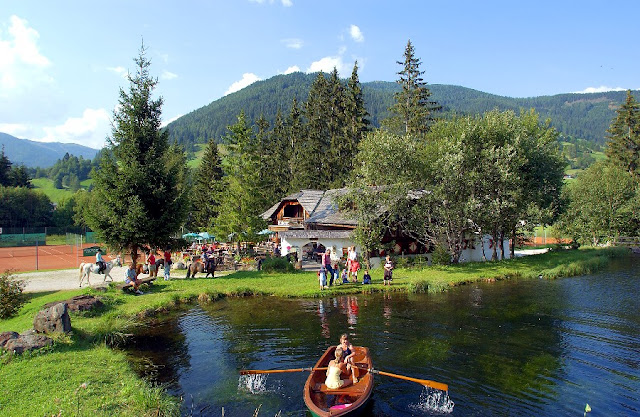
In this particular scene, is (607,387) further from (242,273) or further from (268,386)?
(242,273)

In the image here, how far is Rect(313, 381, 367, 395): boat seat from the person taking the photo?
11.5m

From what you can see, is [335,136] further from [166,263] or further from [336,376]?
[336,376]

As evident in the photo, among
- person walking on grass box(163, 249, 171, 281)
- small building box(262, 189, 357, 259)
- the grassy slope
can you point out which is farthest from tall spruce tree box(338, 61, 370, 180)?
the grassy slope

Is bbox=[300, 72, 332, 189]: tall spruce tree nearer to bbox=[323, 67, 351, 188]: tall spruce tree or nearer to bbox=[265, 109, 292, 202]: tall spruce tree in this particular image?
bbox=[323, 67, 351, 188]: tall spruce tree

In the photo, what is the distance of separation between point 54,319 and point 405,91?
49311mm

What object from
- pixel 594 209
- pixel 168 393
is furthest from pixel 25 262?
pixel 594 209

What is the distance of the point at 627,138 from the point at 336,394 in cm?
6506

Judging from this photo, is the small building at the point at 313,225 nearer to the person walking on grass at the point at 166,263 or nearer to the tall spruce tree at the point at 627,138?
the person walking on grass at the point at 166,263

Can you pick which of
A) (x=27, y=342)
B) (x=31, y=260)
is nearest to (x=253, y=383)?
(x=27, y=342)

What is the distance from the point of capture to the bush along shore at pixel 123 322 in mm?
10523

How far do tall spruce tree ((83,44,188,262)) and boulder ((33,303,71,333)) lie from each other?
11.2 m

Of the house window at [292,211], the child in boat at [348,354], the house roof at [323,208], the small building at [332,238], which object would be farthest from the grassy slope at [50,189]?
the child in boat at [348,354]

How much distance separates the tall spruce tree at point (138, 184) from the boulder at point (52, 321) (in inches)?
440

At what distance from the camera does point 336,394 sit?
38.2ft
